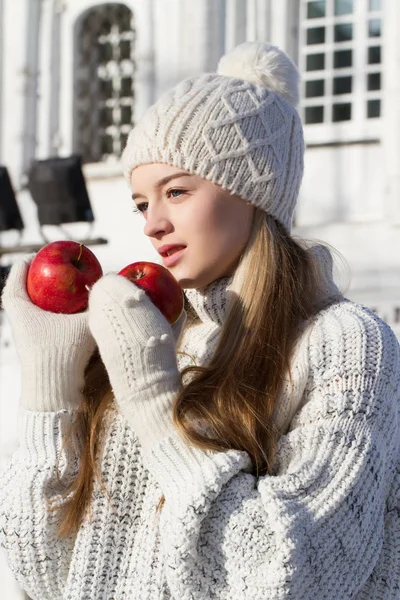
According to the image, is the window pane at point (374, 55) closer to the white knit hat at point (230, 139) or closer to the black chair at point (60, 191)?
the black chair at point (60, 191)

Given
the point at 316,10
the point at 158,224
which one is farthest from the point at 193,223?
the point at 316,10

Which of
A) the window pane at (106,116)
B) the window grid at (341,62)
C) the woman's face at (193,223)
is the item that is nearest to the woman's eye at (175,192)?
the woman's face at (193,223)

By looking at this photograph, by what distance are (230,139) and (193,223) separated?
0.24 m

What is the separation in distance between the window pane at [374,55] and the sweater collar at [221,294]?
7.75m

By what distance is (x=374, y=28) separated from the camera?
973cm

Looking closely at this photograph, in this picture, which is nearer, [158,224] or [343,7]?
[158,224]

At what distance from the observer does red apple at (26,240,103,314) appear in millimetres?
2162

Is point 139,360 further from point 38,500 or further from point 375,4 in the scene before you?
point 375,4

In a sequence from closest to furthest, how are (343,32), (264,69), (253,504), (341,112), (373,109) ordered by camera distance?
(253,504) < (264,69) < (373,109) < (341,112) < (343,32)

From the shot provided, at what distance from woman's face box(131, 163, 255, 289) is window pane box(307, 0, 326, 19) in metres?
8.16

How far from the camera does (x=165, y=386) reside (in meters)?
1.95

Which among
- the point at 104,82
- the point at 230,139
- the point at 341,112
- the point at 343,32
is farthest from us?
the point at 104,82

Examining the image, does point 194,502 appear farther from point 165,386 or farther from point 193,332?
point 193,332

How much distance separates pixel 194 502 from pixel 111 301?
406 mm
